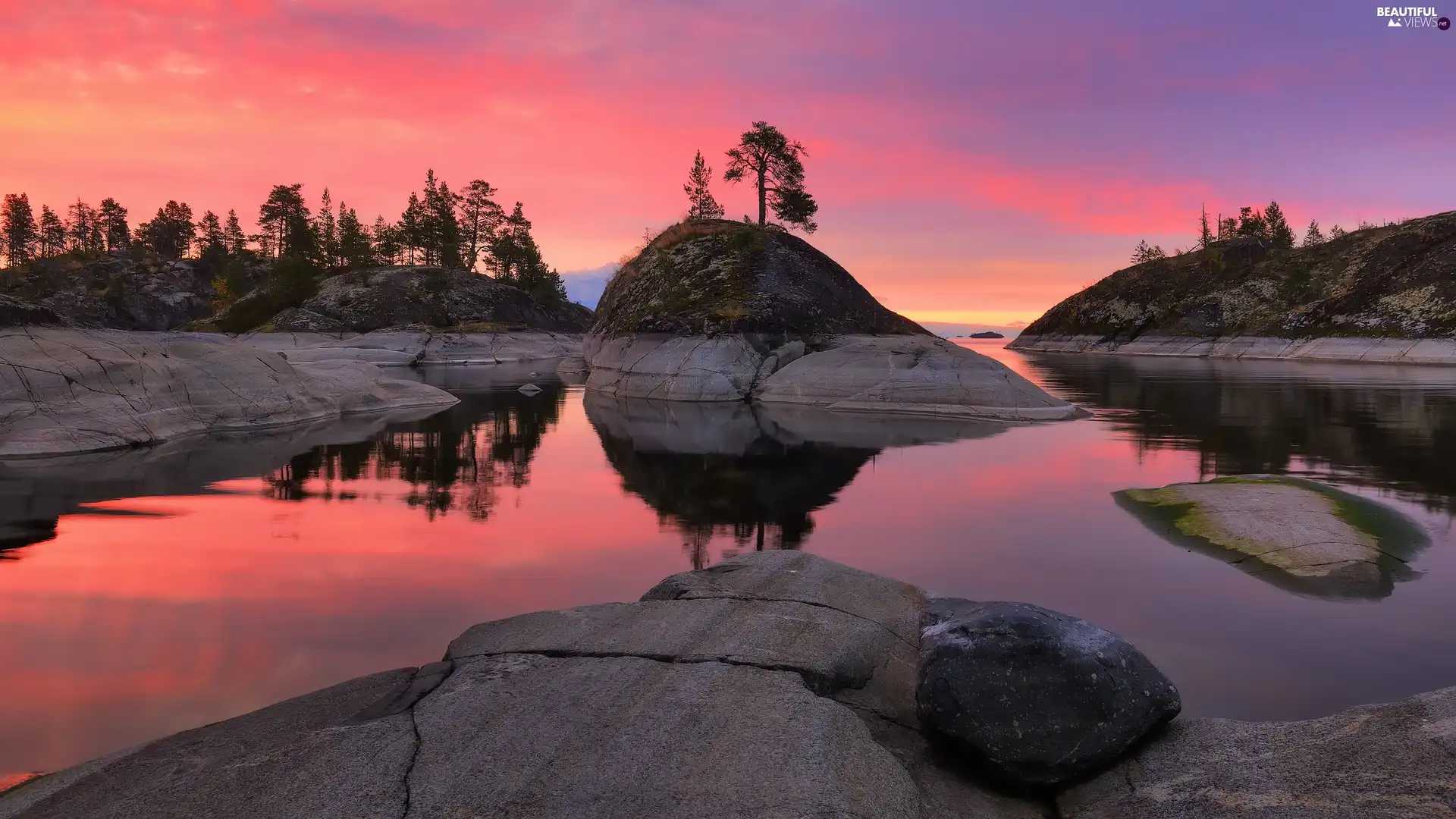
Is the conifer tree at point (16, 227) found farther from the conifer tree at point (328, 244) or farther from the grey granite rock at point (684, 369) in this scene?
the grey granite rock at point (684, 369)

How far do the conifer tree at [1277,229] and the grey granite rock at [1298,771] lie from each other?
5948 inches

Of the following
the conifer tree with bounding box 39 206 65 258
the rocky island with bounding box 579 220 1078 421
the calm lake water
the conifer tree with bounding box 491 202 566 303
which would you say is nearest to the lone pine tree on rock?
the rocky island with bounding box 579 220 1078 421

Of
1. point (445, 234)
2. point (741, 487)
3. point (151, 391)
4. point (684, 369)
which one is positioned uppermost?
point (445, 234)

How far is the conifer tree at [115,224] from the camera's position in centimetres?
17438

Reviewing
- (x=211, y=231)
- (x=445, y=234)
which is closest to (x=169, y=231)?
(x=211, y=231)

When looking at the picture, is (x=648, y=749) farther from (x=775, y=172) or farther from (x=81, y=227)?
(x=81, y=227)

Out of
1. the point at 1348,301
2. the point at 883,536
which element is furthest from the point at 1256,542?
the point at 1348,301

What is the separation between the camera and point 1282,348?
300 ft

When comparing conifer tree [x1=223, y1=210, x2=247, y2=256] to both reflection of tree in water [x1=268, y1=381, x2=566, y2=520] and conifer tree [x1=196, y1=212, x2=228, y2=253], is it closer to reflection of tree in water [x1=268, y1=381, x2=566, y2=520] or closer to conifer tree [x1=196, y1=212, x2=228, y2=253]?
conifer tree [x1=196, y1=212, x2=228, y2=253]

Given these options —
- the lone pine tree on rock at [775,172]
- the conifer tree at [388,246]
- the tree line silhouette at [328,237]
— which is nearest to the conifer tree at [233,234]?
the tree line silhouette at [328,237]

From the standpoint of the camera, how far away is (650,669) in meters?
6.44

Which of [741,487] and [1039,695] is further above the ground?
[1039,695]

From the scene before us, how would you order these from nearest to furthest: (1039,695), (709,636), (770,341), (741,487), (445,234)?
(1039,695) < (709,636) < (741,487) < (770,341) < (445,234)

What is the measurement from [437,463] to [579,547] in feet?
32.1
